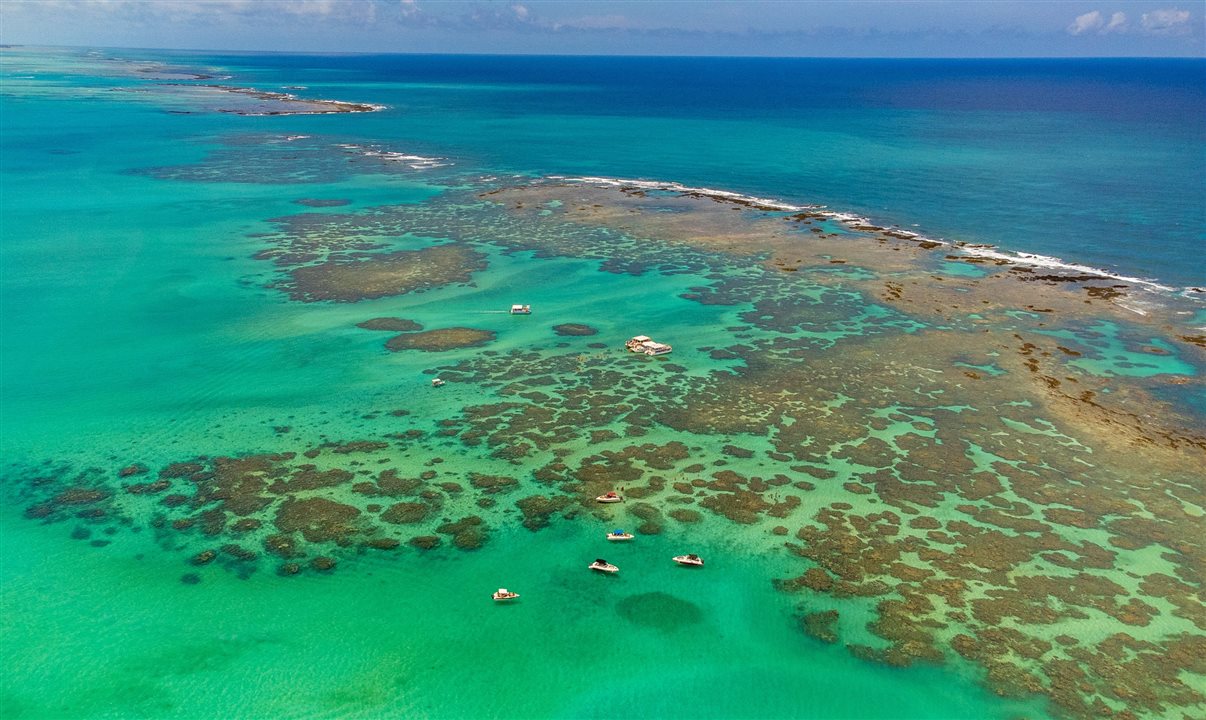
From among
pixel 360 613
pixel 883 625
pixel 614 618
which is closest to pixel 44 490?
pixel 360 613

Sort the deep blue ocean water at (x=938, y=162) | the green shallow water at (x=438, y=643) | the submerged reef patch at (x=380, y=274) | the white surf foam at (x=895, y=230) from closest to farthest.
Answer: the green shallow water at (x=438, y=643), the submerged reef patch at (x=380, y=274), the white surf foam at (x=895, y=230), the deep blue ocean water at (x=938, y=162)

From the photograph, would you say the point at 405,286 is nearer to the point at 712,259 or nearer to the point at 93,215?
the point at 712,259

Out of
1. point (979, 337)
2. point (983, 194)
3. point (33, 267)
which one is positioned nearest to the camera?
point (979, 337)

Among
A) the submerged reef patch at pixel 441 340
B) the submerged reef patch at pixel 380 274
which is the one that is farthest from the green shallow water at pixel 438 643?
the submerged reef patch at pixel 380 274

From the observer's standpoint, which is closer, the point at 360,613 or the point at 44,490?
the point at 360,613

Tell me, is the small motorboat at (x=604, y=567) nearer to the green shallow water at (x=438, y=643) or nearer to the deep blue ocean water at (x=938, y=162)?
the green shallow water at (x=438, y=643)

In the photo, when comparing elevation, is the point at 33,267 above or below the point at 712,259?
below

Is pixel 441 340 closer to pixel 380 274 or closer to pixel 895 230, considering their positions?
pixel 380 274
